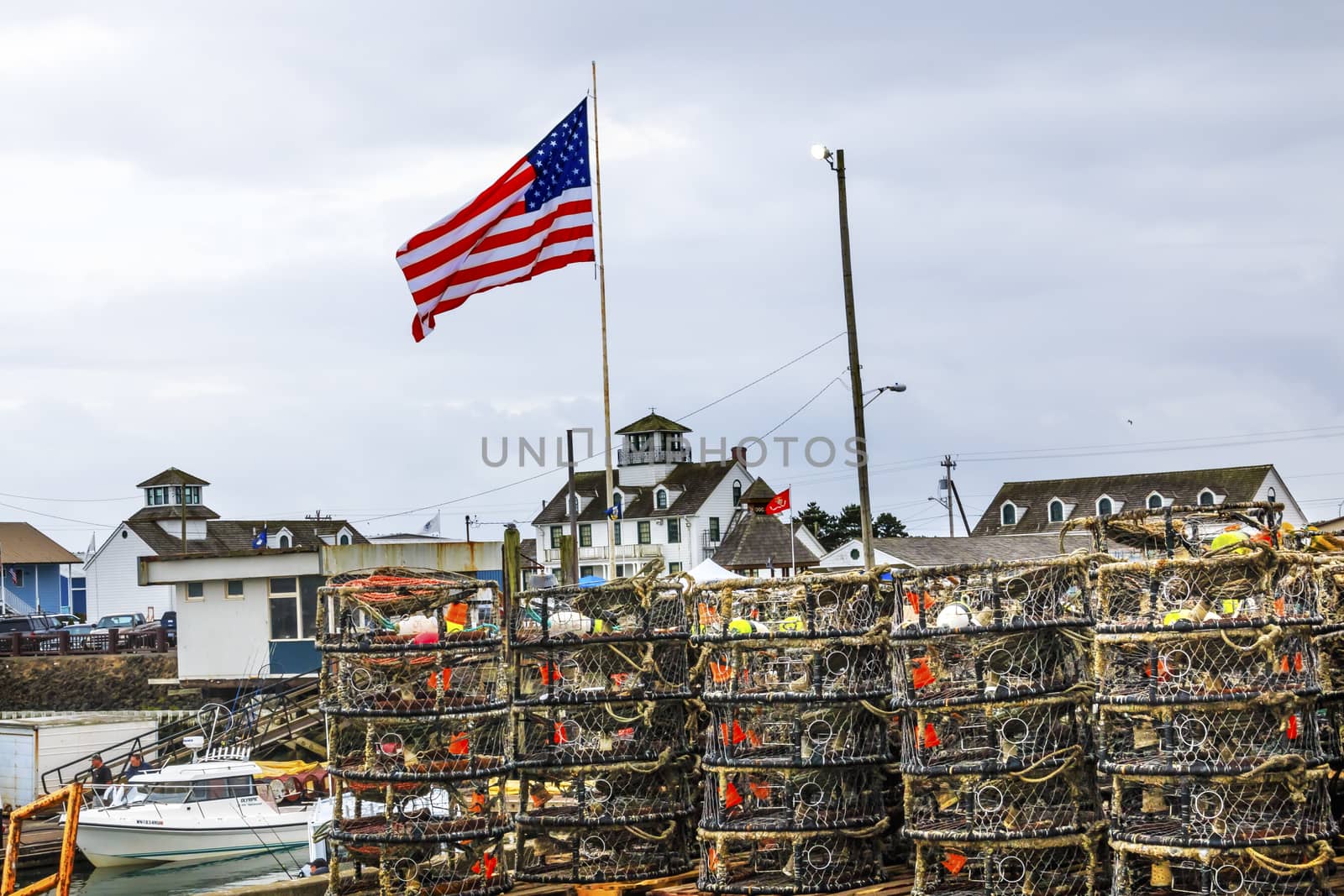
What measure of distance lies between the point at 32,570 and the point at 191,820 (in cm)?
6279

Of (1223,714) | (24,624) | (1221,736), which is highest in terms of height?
(24,624)

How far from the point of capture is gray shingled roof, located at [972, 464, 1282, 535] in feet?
212

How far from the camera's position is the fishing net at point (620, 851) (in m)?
12.1

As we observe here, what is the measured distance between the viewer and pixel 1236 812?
973cm

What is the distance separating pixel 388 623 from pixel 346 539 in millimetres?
73418

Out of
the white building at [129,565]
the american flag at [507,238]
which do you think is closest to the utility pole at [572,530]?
the american flag at [507,238]

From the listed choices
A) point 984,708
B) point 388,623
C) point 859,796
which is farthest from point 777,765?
point 388,623

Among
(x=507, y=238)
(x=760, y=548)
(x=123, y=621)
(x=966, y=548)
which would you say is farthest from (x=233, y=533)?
(x=507, y=238)

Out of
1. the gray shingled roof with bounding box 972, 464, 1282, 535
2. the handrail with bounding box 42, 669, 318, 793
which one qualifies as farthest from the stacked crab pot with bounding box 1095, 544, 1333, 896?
the gray shingled roof with bounding box 972, 464, 1282, 535

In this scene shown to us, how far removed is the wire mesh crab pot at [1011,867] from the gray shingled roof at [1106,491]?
55.0 m

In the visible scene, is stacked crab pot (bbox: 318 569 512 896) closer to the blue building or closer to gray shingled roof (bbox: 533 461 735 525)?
gray shingled roof (bbox: 533 461 735 525)

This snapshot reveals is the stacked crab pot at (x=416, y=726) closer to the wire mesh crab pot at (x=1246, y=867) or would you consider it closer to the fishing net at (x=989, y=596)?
the fishing net at (x=989, y=596)

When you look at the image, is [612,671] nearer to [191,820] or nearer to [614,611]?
[614,611]

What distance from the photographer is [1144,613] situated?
31.8 ft
